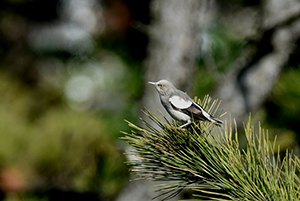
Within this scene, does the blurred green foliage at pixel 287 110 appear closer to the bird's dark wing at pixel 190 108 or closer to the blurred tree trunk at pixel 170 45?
the blurred tree trunk at pixel 170 45

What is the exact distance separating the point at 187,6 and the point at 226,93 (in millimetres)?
392

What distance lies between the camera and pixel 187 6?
69.1 inches

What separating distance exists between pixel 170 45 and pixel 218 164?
3.70 ft

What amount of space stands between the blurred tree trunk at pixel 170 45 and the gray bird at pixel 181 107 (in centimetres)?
75

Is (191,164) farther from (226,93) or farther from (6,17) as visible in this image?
(6,17)

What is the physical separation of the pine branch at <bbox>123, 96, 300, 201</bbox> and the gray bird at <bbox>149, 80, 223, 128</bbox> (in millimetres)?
19

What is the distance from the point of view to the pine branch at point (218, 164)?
63 centimetres

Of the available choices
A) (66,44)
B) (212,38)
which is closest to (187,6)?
(212,38)

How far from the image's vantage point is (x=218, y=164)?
67 centimetres

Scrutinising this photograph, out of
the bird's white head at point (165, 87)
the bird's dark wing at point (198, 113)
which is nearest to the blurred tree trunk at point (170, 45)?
the bird's white head at point (165, 87)

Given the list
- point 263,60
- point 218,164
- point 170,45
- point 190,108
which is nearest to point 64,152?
point 170,45

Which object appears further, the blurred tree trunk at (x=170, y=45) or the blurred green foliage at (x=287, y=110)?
the blurred tree trunk at (x=170, y=45)

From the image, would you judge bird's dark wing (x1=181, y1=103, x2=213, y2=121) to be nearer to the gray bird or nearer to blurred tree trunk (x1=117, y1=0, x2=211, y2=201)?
the gray bird

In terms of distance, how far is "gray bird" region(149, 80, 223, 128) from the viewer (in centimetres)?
83
